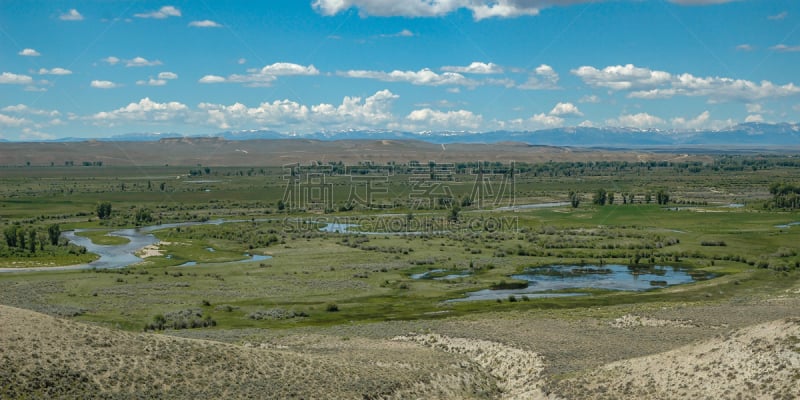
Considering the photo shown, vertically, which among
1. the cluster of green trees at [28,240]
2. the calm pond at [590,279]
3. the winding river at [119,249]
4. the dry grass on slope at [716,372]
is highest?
the dry grass on slope at [716,372]

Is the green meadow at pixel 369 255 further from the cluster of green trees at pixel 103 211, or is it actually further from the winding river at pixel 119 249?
the winding river at pixel 119 249

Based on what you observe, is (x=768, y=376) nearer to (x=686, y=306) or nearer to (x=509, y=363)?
(x=509, y=363)

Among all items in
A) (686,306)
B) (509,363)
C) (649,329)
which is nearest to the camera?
(509,363)

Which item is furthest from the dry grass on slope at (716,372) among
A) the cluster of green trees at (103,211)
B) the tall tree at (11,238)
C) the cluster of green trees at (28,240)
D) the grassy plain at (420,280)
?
the cluster of green trees at (103,211)

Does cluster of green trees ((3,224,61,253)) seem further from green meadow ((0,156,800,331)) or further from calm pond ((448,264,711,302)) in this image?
calm pond ((448,264,711,302))

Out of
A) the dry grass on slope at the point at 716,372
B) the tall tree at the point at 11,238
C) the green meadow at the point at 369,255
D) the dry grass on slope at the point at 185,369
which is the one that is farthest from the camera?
the tall tree at the point at 11,238

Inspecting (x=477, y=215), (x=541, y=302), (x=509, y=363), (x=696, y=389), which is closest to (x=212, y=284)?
(x=541, y=302)
